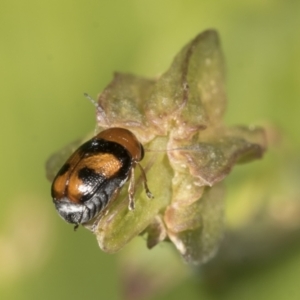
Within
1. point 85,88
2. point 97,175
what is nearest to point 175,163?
point 97,175

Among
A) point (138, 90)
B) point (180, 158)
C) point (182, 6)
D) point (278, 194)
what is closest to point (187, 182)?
point (180, 158)

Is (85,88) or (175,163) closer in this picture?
(175,163)

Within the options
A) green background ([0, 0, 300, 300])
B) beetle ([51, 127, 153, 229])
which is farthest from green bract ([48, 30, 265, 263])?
green background ([0, 0, 300, 300])

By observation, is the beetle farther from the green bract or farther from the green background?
the green background

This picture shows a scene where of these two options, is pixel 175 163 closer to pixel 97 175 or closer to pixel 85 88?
pixel 97 175

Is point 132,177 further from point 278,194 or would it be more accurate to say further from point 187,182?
point 278,194
